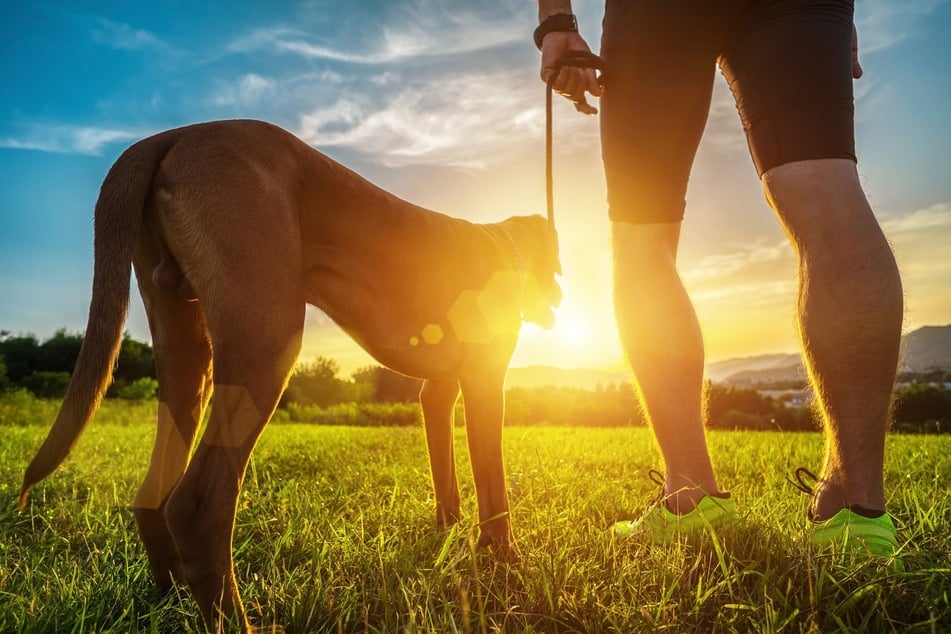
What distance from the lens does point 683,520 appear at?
215 cm

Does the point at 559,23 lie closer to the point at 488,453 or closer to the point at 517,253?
the point at 517,253

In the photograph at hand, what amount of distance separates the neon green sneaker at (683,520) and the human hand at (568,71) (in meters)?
1.69

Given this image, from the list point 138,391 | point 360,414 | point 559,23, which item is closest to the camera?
point 559,23

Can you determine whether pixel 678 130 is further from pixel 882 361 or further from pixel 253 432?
pixel 253 432

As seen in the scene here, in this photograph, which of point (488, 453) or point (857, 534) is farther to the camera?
point (488, 453)

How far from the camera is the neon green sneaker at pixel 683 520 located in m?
2.11

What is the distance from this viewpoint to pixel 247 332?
171 centimetres

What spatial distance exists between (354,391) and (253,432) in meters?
18.9

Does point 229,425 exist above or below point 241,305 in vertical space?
below

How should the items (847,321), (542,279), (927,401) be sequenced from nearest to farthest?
(847,321) < (542,279) < (927,401)

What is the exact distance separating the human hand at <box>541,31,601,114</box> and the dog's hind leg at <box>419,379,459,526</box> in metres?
1.42

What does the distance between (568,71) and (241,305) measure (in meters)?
1.63

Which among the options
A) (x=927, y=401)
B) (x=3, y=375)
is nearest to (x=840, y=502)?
(x=927, y=401)

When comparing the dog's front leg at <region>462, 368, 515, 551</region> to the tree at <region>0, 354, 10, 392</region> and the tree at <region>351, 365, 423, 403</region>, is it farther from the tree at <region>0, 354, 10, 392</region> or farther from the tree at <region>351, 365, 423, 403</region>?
the tree at <region>0, 354, 10, 392</region>
